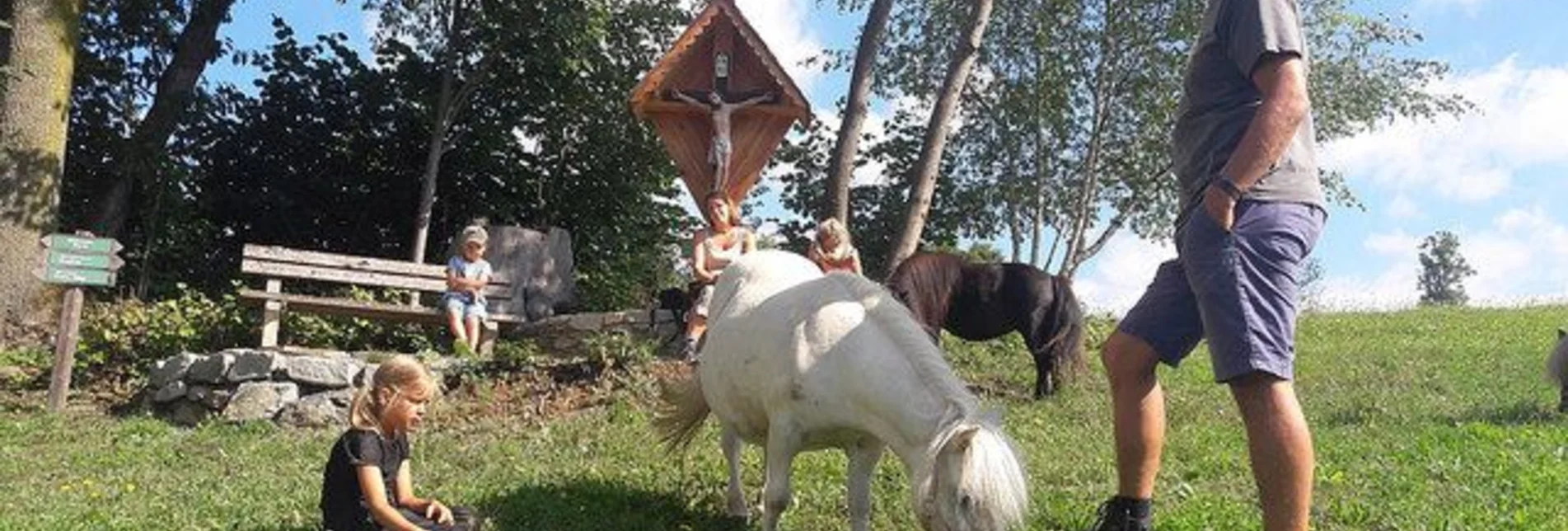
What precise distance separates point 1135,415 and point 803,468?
10.7 feet

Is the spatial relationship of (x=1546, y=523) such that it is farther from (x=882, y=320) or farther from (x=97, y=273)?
(x=97, y=273)

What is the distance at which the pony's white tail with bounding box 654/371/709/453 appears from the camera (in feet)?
21.5

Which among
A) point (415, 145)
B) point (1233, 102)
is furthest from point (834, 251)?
point (415, 145)

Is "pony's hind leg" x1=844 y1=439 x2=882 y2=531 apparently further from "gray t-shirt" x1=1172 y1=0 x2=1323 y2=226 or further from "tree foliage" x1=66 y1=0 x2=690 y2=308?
"tree foliage" x1=66 y1=0 x2=690 y2=308

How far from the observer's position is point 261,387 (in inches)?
408

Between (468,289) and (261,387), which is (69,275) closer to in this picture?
(261,387)

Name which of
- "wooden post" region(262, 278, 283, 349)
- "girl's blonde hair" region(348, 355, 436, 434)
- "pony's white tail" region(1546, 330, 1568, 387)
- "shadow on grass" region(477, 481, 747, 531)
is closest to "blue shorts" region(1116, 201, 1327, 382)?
"girl's blonde hair" region(348, 355, 436, 434)

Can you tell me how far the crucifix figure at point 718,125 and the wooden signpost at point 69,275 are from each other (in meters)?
5.28

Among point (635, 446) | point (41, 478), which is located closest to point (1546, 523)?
point (635, 446)

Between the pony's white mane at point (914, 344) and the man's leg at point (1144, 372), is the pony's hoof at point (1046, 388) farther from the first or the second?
the man's leg at point (1144, 372)

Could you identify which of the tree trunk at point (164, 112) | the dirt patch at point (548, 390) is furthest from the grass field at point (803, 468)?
the tree trunk at point (164, 112)

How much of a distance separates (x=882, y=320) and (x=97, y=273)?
28.4 ft

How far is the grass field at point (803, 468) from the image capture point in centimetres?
598

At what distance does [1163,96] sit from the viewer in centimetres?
2588
